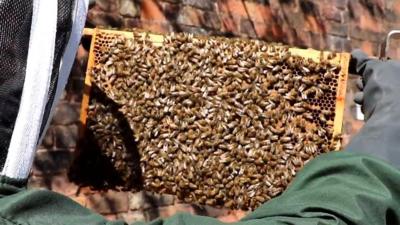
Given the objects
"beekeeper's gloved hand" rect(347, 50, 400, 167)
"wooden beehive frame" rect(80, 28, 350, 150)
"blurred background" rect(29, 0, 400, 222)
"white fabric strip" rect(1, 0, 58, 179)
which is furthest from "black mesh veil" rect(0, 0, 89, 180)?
"blurred background" rect(29, 0, 400, 222)

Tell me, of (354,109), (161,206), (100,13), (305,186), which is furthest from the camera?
(354,109)

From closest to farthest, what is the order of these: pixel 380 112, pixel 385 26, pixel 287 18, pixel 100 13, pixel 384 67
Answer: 1. pixel 380 112
2. pixel 384 67
3. pixel 100 13
4. pixel 287 18
5. pixel 385 26

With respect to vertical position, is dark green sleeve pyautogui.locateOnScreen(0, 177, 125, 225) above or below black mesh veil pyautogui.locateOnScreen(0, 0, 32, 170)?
below

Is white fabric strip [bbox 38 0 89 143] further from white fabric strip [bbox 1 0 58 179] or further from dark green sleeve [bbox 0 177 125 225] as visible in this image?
dark green sleeve [bbox 0 177 125 225]

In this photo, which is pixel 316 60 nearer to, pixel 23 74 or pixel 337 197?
pixel 337 197

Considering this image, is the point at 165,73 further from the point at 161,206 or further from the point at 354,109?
the point at 354,109

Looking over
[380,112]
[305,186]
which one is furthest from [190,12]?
[305,186]

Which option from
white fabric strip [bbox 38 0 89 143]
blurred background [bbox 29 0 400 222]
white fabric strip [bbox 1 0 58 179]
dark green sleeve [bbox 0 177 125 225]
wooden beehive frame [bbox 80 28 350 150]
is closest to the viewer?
dark green sleeve [bbox 0 177 125 225]
